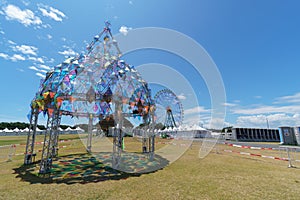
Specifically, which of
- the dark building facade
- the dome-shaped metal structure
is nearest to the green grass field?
the dome-shaped metal structure

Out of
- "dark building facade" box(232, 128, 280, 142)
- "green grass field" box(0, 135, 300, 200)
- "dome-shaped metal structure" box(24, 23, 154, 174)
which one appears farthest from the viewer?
"dark building facade" box(232, 128, 280, 142)

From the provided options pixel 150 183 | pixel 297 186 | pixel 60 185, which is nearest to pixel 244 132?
pixel 297 186

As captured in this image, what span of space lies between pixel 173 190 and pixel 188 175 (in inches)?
89.7

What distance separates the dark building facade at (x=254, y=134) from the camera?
139 feet

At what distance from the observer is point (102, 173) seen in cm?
802

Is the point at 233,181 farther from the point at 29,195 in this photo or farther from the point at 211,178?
the point at 29,195

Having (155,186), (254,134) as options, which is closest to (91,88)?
(155,186)

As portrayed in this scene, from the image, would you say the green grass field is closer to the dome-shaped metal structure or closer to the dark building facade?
the dome-shaped metal structure

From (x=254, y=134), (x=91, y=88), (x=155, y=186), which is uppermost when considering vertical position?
(x=91, y=88)

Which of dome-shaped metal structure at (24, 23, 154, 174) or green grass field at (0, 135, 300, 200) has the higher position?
Answer: dome-shaped metal structure at (24, 23, 154, 174)

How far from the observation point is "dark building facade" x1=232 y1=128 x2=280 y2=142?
4247 centimetres

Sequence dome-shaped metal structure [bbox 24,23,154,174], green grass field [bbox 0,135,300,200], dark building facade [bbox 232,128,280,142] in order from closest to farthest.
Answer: green grass field [bbox 0,135,300,200]
dome-shaped metal structure [bbox 24,23,154,174]
dark building facade [bbox 232,128,280,142]

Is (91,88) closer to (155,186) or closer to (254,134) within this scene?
(155,186)

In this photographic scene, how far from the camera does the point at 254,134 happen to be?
44.7 meters
